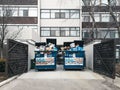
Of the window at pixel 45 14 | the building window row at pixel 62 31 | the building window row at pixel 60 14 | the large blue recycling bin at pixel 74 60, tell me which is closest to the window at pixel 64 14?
the building window row at pixel 60 14

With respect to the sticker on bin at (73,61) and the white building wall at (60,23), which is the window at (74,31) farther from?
the sticker on bin at (73,61)

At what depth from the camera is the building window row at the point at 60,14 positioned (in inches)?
1751

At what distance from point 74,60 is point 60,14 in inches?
915

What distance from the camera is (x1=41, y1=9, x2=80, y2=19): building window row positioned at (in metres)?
44.5

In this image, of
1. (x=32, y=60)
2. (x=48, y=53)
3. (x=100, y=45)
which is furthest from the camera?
(x=32, y=60)

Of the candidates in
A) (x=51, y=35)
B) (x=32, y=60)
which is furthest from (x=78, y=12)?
(x=32, y=60)

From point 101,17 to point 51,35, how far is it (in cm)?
874

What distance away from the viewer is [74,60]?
22234 millimetres

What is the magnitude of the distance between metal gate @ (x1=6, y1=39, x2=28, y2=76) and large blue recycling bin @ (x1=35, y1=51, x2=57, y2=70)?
3.66 ft

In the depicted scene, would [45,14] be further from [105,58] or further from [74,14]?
[105,58]

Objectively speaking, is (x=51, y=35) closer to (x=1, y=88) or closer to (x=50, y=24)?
(x=50, y=24)

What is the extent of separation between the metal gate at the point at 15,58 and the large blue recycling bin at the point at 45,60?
1.12m

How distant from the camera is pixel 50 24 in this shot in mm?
44312

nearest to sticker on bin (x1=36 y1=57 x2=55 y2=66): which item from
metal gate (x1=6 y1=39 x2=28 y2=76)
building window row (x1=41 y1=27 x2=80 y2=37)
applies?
metal gate (x1=6 y1=39 x2=28 y2=76)
